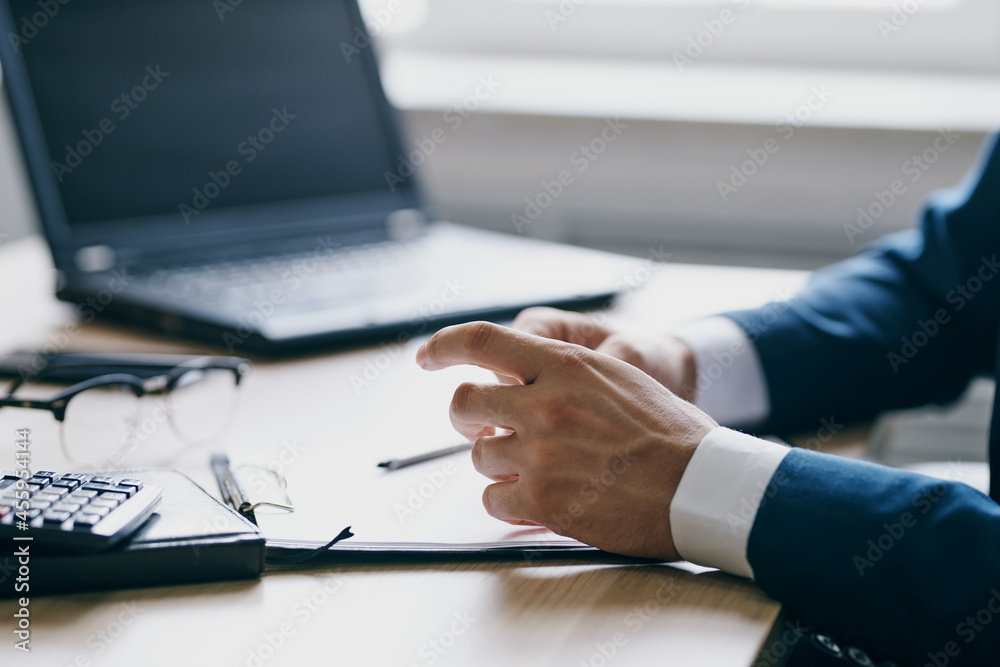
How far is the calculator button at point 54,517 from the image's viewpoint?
0.49m

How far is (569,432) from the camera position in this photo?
0.59 metres

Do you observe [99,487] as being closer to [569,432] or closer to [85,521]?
[85,521]

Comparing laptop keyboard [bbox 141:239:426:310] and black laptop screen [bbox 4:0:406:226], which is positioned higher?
black laptop screen [bbox 4:0:406:226]

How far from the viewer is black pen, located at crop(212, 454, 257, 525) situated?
1.89 ft

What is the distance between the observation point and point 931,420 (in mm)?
1475

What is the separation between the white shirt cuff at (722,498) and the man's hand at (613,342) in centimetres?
19

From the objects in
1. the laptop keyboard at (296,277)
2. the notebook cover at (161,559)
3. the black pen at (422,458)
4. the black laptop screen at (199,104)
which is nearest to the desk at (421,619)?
the notebook cover at (161,559)

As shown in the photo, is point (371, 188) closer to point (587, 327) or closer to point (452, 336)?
point (587, 327)

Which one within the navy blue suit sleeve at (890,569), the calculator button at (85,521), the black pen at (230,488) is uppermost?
the calculator button at (85,521)

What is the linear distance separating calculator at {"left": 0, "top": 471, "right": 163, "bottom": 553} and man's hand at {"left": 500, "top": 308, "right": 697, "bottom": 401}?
0.35m

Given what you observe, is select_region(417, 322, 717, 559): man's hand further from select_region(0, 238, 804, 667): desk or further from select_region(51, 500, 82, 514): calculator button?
→ select_region(51, 500, 82, 514): calculator button

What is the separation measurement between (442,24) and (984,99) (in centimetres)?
104

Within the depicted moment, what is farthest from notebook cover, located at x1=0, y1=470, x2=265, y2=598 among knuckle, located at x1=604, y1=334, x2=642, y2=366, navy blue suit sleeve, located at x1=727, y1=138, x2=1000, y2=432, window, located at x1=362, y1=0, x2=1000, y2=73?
window, located at x1=362, y1=0, x2=1000, y2=73

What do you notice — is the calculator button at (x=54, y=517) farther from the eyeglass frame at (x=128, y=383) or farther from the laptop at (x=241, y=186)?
the laptop at (x=241, y=186)
